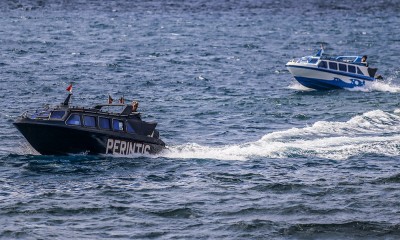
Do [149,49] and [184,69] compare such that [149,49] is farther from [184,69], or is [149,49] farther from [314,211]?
[314,211]

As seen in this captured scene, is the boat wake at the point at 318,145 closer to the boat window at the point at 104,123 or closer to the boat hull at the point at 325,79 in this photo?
the boat window at the point at 104,123

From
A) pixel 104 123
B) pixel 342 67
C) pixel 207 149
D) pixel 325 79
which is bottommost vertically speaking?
pixel 207 149

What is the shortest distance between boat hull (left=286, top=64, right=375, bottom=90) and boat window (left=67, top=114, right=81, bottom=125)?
34.9 metres

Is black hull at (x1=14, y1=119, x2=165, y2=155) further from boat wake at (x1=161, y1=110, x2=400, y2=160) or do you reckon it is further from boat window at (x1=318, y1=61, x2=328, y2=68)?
boat window at (x1=318, y1=61, x2=328, y2=68)

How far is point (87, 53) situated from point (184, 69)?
16287 mm

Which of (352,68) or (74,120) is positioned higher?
(74,120)

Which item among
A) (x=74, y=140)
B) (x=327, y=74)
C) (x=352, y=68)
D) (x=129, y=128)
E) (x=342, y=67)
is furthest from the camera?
(x=352, y=68)

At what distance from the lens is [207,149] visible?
5694cm

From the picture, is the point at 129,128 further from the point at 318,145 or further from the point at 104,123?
the point at 318,145

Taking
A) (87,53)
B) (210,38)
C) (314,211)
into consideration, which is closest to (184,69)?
(87,53)

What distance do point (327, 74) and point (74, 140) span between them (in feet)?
120

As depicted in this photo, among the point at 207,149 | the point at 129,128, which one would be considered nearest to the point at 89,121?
the point at 129,128

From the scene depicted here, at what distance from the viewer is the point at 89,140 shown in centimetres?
5225

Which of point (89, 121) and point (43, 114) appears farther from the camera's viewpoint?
point (89, 121)
